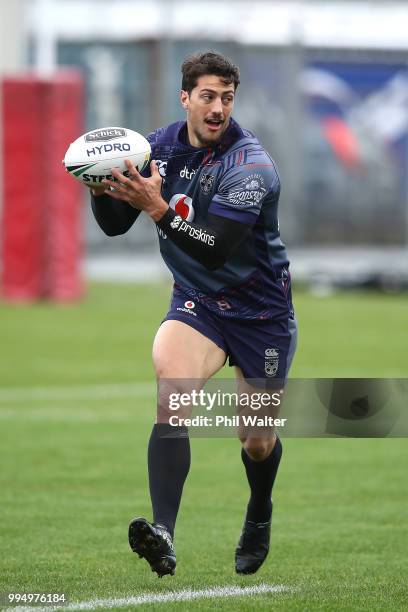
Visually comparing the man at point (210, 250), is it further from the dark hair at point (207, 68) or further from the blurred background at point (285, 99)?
the blurred background at point (285, 99)

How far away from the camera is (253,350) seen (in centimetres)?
623

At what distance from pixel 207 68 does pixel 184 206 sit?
24.2 inches

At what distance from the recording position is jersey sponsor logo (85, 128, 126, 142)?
593 centimetres

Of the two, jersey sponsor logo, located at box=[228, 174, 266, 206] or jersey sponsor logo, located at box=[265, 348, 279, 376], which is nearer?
jersey sponsor logo, located at box=[228, 174, 266, 206]

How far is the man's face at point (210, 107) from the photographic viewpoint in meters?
6.03

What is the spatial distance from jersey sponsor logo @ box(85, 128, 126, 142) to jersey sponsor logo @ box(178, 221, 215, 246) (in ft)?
1.68

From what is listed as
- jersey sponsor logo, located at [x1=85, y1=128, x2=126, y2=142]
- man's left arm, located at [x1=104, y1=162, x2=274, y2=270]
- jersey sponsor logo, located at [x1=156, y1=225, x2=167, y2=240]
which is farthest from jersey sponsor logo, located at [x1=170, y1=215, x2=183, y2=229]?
jersey sponsor logo, located at [x1=85, y1=128, x2=126, y2=142]

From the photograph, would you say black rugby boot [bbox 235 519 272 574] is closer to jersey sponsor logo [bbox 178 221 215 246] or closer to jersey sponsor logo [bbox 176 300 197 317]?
jersey sponsor logo [bbox 176 300 197 317]

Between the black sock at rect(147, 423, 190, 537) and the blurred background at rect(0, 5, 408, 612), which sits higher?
the black sock at rect(147, 423, 190, 537)

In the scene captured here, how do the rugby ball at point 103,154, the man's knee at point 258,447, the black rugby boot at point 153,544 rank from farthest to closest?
the man's knee at point 258,447
the rugby ball at point 103,154
the black rugby boot at point 153,544

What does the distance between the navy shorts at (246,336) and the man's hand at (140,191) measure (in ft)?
1.81

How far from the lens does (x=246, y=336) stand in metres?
6.21

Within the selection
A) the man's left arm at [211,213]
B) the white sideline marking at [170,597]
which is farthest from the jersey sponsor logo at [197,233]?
the white sideline marking at [170,597]
